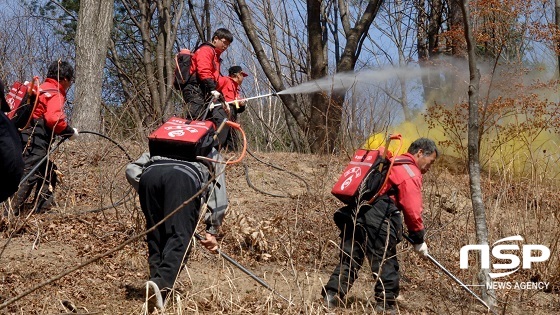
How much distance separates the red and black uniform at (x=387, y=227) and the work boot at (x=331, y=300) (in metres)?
0.04

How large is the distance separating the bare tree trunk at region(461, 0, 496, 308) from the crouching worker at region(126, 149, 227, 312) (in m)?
2.34

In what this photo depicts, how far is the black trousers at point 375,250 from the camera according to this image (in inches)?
247

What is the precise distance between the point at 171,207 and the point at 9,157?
1758 mm

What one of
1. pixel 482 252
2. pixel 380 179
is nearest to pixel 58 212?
pixel 380 179

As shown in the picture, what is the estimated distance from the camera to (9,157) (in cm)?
368

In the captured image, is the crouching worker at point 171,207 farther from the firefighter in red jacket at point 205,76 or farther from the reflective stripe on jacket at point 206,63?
the reflective stripe on jacket at point 206,63

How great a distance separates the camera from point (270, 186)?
1041 cm

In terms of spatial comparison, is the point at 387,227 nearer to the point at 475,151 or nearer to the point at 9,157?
the point at 475,151

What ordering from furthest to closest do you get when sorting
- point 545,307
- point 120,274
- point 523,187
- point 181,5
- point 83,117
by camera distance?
point 181,5, point 83,117, point 523,187, point 545,307, point 120,274

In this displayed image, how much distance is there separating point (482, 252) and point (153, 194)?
2843 mm

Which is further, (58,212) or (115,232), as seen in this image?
(58,212)

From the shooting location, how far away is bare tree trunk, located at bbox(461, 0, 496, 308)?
6.59 metres

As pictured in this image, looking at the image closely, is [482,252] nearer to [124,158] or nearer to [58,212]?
[58,212]

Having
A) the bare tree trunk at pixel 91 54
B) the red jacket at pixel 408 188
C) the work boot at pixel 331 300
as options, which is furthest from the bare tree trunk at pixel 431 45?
the work boot at pixel 331 300
